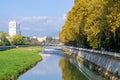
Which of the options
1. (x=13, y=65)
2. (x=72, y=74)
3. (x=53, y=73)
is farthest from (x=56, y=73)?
(x=13, y=65)

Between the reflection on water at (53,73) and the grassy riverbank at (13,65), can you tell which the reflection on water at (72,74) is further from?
the grassy riverbank at (13,65)

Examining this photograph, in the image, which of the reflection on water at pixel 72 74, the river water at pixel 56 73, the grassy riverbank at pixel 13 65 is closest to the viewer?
the grassy riverbank at pixel 13 65

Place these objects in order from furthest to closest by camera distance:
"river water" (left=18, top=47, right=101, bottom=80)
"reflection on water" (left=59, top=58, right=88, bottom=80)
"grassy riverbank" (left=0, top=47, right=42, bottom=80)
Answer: "river water" (left=18, top=47, right=101, bottom=80) → "reflection on water" (left=59, top=58, right=88, bottom=80) → "grassy riverbank" (left=0, top=47, right=42, bottom=80)

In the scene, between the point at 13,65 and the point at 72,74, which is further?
the point at 13,65

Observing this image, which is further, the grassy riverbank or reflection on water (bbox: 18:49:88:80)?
reflection on water (bbox: 18:49:88:80)

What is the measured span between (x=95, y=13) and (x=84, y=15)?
22.2 metres

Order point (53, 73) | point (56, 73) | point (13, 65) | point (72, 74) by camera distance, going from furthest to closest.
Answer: point (13, 65) < point (53, 73) < point (56, 73) < point (72, 74)

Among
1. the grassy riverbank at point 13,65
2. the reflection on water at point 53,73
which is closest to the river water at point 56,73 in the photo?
the reflection on water at point 53,73

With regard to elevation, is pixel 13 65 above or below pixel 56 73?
above

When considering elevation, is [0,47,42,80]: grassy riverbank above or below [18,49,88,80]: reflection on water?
above

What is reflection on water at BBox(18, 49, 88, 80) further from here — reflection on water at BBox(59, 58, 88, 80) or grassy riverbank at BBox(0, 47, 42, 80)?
grassy riverbank at BBox(0, 47, 42, 80)

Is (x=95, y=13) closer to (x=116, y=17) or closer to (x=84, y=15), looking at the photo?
(x=116, y=17)

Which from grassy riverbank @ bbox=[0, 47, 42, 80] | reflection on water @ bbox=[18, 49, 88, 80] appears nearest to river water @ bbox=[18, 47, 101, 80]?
reflection on water @ bbox=[18, 49, 88, 80]

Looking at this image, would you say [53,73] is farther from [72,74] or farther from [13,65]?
[13,65]
